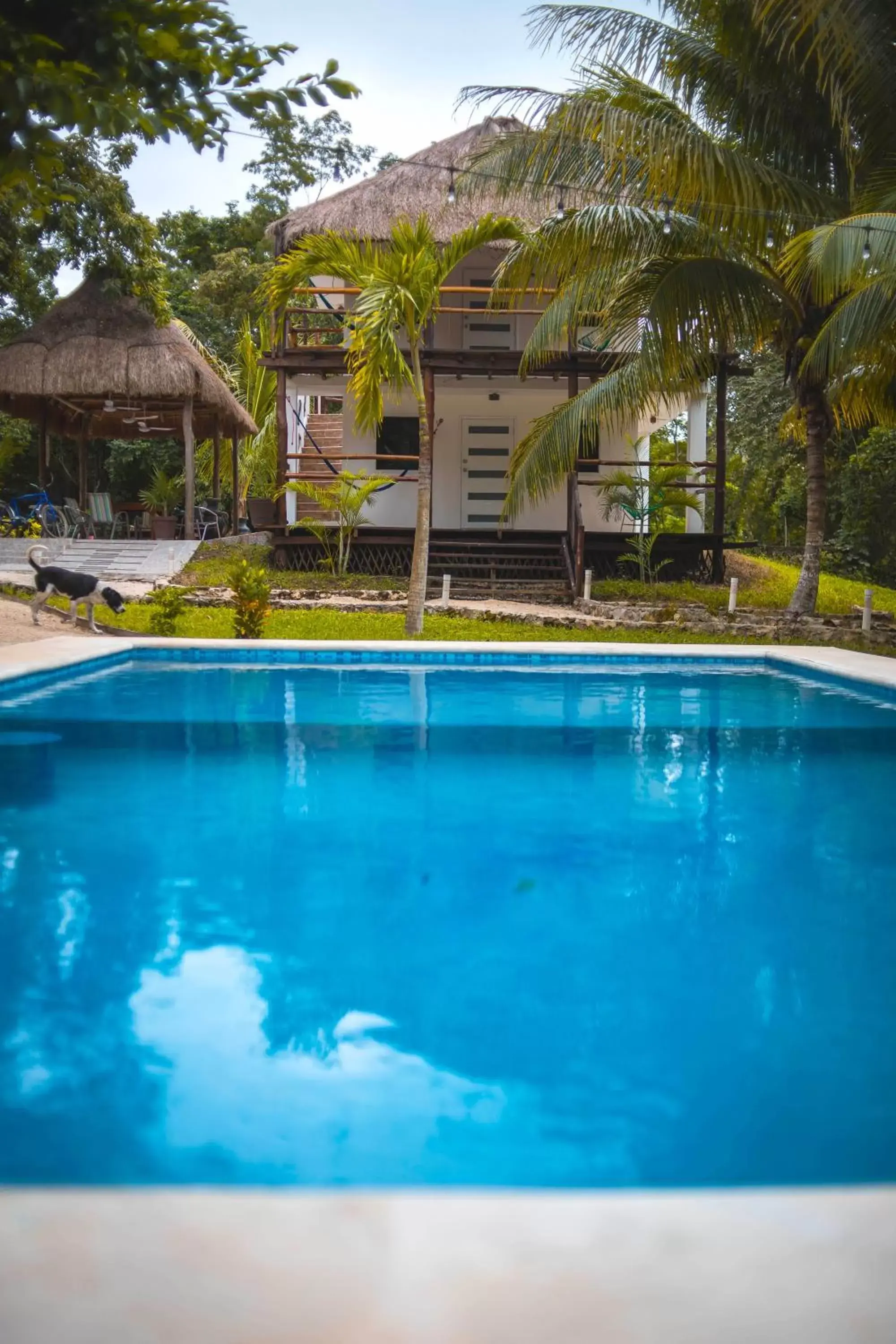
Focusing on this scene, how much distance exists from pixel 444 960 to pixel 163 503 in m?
17.0

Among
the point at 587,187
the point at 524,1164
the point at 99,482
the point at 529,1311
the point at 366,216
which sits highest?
the point at 366,216

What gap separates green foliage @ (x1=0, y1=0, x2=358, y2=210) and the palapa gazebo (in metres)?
15.1

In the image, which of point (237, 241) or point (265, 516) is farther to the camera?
point (237, 241)

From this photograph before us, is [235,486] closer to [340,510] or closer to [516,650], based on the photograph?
[340,510]

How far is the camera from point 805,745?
25.1 feet

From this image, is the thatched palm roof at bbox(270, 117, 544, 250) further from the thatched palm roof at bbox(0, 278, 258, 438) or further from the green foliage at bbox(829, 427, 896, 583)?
the green foliage at bbox(829, 427, 896, 583)

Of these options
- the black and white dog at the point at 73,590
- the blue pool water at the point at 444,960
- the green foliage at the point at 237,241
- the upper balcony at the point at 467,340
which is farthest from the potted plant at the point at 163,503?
the blue pool water at the point at 444,960

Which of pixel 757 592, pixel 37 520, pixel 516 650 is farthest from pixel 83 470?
pixel 516 650

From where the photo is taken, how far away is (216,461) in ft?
67.7

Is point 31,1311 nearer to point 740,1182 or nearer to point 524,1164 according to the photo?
point 524,1164

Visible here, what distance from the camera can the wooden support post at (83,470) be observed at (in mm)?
19078

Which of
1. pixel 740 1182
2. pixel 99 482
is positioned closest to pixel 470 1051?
pixel 740 1182

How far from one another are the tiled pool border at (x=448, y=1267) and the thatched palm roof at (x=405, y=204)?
16.4 meters

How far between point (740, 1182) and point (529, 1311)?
3.11 feet
